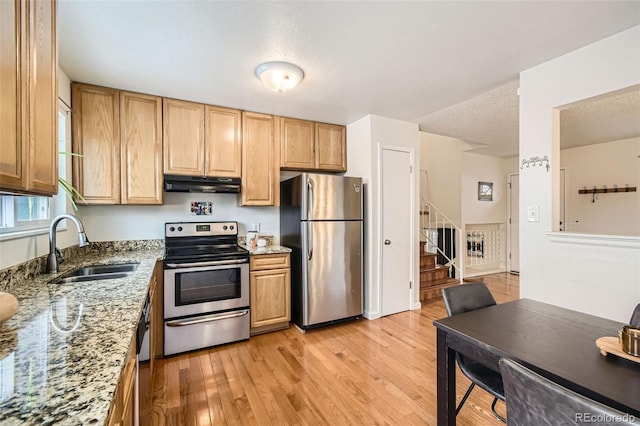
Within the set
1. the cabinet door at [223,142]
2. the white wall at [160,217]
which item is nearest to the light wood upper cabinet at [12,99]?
the cabinet door at [223,142]

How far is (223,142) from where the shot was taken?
302cm

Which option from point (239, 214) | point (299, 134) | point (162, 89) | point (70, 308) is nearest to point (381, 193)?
point (299, 134)

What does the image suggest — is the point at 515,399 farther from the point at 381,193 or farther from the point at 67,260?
the point at 67,260

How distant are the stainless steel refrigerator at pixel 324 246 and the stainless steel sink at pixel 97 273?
60.8 inches

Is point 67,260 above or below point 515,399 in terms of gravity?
above

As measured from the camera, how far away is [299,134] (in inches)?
135

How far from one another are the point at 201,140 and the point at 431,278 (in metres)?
3.79

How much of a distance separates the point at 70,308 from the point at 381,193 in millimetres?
2916

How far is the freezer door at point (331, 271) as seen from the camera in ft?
9.86

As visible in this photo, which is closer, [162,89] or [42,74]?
[42,74]

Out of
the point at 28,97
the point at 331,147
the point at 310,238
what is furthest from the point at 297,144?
the point at 28,97

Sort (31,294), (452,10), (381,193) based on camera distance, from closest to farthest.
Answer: (31,294) < (452,10) < (381,193)

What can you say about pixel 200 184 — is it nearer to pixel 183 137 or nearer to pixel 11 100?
pixel 183 137

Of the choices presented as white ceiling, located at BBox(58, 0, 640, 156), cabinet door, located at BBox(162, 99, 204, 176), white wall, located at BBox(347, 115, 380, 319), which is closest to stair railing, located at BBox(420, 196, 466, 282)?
white wall, located at BBox(347, 115, 380, 319)
